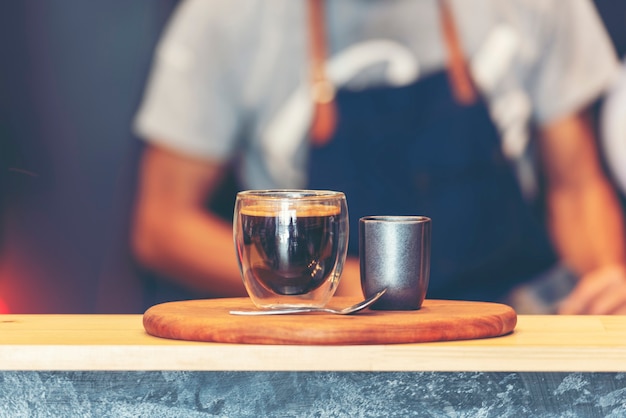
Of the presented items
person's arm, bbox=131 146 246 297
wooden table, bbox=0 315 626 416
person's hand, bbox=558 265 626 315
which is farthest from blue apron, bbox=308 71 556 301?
wooden table, bbox=0 315 626 416

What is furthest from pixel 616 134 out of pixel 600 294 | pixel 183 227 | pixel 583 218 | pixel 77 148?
pixel 77 148

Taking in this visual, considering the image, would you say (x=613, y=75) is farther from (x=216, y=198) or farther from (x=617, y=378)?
(x=617, y=378)

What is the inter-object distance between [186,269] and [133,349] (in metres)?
1.32

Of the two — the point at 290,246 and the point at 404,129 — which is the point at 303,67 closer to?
the point at 404,129

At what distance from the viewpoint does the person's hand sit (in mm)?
2213

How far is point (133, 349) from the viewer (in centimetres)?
93

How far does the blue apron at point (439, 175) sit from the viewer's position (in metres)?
2.18

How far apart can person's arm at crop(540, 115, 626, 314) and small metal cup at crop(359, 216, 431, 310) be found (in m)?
1.21

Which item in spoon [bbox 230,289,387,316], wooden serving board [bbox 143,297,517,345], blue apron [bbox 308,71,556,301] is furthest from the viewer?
blue apron [bbox 308,71,556,301]

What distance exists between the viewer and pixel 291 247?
105 centimetres

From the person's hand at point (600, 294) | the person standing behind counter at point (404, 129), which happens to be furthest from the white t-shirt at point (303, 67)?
the person's hand at point (600, 294)

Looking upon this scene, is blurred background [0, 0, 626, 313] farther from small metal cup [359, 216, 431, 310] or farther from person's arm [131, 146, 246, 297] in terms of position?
small metal cup [359, 216, 431, 310]

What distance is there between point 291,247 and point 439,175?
1.19m

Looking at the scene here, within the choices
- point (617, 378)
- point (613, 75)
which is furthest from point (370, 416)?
point (613, 75)
